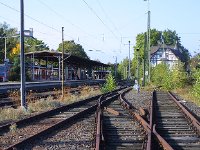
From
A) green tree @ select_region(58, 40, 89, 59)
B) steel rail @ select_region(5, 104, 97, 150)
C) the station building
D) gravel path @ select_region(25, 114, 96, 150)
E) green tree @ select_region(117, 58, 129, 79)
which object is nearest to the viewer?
steel rail @ select_region(5, 104, 97, 150)

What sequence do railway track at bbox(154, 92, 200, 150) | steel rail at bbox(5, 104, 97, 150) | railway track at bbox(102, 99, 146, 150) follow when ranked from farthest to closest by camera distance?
railway track at bbox(154, 92, 200, 150) → railway track at bbox(102, 99, 146, 150) → steel rail at bbox(5, 104, 97, 150)

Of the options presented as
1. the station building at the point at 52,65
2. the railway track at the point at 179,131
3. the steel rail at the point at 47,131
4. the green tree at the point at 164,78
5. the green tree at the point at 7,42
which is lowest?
the railway track at the point at 179,131

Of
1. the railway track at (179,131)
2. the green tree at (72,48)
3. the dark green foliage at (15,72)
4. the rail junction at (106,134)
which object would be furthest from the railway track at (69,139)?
the green tree at (72,48)

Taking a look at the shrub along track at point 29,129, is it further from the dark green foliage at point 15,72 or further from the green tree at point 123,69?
the green tree at point 123,69

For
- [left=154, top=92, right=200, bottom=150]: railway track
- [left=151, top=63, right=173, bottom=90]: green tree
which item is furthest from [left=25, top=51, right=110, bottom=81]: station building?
[left=154, top=92, right=200, bottom=150]: railway track

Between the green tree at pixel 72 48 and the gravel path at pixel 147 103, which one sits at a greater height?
the green tree at pixel 72 48

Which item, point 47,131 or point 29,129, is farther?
point 29,129

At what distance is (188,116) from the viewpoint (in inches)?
578

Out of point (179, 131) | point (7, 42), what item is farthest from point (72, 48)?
point (179, 131)

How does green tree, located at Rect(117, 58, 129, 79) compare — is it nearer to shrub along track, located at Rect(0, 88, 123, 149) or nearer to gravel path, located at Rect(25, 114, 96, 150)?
shrub along track, located at Rect(0, 88, 123, 149)

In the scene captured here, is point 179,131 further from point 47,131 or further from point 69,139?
point 47,131

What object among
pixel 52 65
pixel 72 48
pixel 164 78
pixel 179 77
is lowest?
pixel 164 78

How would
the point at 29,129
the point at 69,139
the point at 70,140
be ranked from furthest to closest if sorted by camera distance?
the point at 29,129 < the point at 69,139 < the point at 70,140

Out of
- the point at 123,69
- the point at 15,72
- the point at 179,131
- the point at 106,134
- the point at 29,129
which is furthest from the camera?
the point at 123,69
